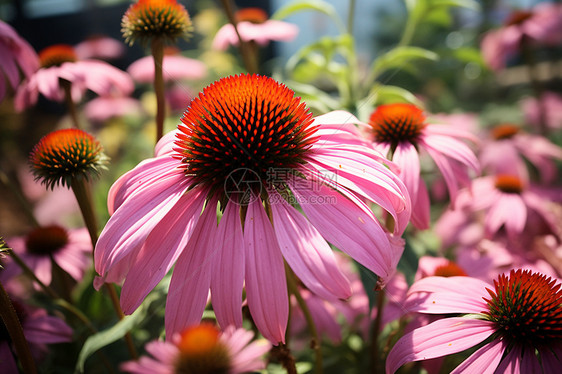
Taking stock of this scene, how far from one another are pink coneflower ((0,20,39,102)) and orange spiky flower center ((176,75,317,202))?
0.60 m

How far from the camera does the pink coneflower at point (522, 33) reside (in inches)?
81.9

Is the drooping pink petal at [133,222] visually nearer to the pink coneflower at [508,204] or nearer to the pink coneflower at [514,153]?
the pink coneflower at [508,204]

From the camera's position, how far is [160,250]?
62 centimetres

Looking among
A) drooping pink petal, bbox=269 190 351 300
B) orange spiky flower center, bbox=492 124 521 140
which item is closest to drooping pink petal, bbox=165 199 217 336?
drooping pink petal, bbox=269 190 351 300

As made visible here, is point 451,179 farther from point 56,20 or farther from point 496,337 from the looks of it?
point 56,20

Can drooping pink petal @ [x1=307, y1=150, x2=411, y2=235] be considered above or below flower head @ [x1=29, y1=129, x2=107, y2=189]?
above

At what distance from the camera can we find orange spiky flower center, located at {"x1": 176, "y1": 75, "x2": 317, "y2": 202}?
0.68 meters

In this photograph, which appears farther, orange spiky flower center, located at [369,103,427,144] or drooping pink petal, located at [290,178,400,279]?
orange spiky flower center, located at [369,103,427,144]

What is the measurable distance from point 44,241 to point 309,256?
30.8 inches

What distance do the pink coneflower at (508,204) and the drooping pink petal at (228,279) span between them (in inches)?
32.1

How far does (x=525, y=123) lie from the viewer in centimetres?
251

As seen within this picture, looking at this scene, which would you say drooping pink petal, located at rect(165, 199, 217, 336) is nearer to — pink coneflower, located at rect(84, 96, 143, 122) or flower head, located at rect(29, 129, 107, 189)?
flower head, located at rect(29, 129, 107, 189)

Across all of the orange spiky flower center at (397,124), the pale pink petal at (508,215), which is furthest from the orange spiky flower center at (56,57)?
the pale pink petal at (508,215)

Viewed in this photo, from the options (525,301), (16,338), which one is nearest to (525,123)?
(525,301)
